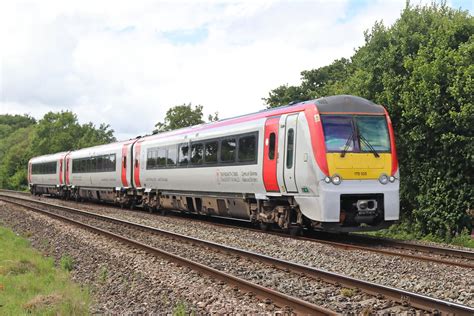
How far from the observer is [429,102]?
13953mm

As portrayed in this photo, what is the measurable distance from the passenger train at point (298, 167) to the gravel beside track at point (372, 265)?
3.09ft

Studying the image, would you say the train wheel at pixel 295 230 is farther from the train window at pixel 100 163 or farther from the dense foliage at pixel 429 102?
the train window at pixel 100 163

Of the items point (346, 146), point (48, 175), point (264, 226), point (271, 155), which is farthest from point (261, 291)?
point (48, 175)

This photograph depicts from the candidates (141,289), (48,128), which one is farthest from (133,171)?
(48,128)

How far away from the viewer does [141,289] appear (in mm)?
8094

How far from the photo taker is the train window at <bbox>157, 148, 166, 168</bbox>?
Result: 20.4 meters

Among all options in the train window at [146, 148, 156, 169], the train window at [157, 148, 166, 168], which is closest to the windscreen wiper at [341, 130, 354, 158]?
the train window at [157, 148, 166, 168]

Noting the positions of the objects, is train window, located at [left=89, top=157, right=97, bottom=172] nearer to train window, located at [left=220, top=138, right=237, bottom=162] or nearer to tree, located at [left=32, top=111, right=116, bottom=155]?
train window, located at [left=220, top=138, right=237, bottom=162]

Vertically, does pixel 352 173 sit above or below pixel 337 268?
above

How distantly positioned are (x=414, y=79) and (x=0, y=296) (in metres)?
11.4

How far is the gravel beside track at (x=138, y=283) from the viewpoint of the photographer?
697 cm

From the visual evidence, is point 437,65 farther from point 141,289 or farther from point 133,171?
point 133,171

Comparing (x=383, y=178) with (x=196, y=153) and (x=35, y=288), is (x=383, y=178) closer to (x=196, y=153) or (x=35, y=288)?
(x=196, y=153)

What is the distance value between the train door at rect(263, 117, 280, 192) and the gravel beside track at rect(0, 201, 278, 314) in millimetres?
3701
